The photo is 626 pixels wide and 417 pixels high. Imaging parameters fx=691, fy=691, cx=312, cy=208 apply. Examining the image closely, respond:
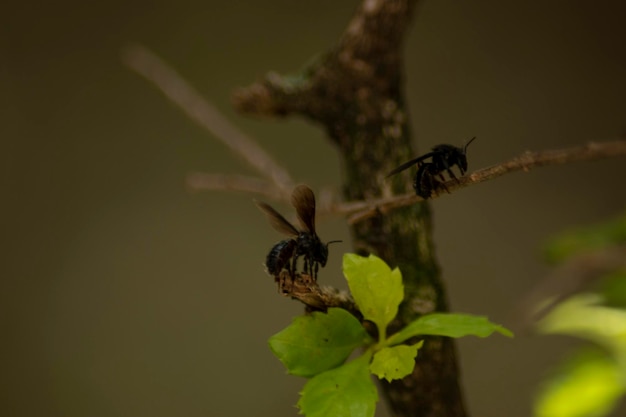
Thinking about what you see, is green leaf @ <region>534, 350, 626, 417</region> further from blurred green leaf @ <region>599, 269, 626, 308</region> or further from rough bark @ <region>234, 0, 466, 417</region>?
rough bark @ <region>234, 0, 466, 417</region>

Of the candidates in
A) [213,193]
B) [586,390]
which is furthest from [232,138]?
[213,193]

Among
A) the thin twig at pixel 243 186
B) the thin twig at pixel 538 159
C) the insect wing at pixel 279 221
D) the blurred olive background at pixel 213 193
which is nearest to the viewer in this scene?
the thin twig at pixel 538 159

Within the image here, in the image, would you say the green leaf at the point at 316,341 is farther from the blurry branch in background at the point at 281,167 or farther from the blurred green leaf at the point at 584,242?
the blurred green leaf at the point at 584,242

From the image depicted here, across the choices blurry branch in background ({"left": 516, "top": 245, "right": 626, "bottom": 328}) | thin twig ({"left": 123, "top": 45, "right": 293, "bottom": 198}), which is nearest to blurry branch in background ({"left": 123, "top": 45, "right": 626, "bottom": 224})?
thin twig ({"left": 123, "top": 45, "right": 293, "bottom": 198})

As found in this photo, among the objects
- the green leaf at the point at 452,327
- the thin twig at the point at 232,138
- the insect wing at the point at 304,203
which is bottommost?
A: the green leaf at the point at 452,327

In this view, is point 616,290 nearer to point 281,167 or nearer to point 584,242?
point 584,242

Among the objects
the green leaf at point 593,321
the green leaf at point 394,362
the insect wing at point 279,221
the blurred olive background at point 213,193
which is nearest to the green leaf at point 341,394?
the green leaf at point 394,362

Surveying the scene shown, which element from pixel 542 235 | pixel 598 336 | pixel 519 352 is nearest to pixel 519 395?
pixel 519 352
